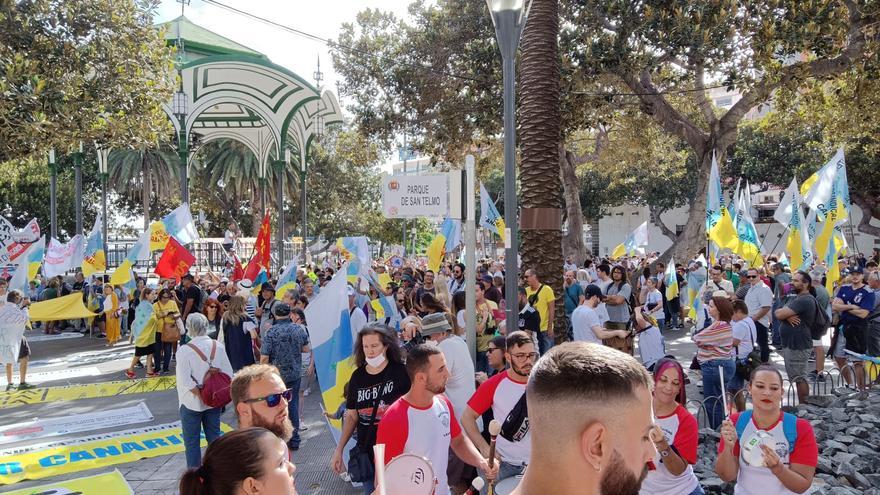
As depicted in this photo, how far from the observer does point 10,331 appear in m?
10.4

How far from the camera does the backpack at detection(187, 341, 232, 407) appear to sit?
6102 mm

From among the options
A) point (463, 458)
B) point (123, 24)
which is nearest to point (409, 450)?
point (463, 458)

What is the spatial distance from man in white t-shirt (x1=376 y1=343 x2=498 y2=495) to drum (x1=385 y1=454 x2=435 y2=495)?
4.40ft

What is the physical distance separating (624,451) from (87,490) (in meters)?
6.20

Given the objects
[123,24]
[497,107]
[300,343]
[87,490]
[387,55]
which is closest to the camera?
[87,490]

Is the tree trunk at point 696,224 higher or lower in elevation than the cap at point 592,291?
higher

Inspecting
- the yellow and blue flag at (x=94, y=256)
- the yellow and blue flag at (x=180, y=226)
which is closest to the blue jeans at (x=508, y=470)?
the yellow and blue flag at (x=180, y=226)

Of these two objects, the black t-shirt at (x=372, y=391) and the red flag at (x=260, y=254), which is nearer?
the black t-shirt at (x=372, y=391)

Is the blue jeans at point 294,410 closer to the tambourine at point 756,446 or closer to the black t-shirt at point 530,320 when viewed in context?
the black t-shirt at point 530,320

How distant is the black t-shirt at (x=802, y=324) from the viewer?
8625mm

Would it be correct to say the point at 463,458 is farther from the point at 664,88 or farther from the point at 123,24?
the point at 664,88

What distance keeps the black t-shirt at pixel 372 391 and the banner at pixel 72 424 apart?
518cm

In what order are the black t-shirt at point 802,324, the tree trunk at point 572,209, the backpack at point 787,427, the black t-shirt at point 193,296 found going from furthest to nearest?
the tree trunk at point 572,209 → the black t-shirt at point 193,296 → the black t-shirt at point 802,324 → the backpack at point 787,427

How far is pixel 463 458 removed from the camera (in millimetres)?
4180
